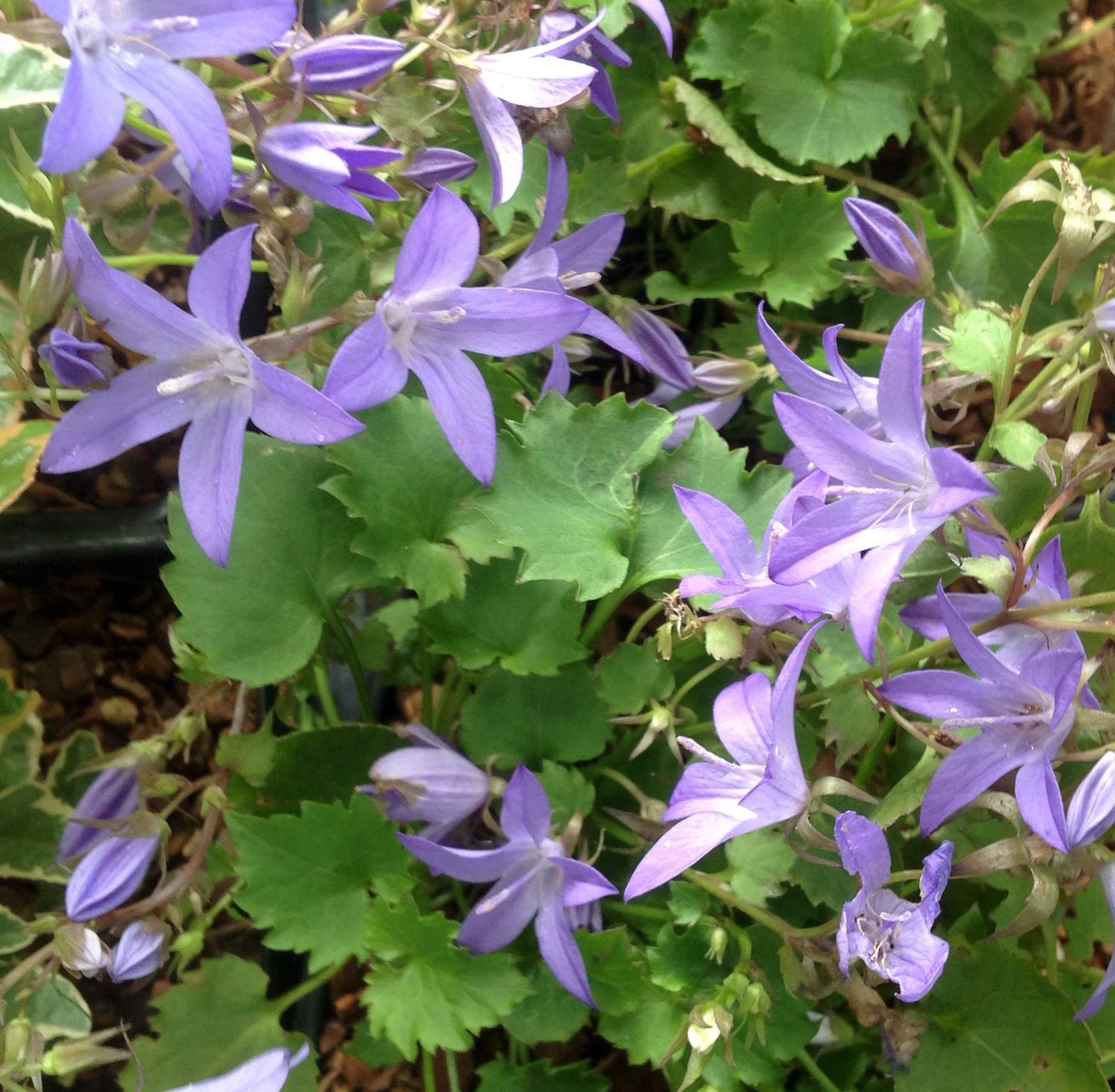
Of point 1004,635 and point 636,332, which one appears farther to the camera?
point 636,332

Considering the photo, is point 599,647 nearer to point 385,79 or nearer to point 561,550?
point 561,550

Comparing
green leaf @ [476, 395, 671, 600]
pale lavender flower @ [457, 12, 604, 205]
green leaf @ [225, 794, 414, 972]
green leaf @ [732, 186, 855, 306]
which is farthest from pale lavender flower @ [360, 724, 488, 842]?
green leaf @ [732, 186, 855, 306]

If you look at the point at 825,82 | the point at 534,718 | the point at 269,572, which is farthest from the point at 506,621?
the point at 825,82

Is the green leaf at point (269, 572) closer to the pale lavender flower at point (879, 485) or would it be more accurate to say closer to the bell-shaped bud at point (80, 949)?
the bell-shaped bud at point (80, 949)

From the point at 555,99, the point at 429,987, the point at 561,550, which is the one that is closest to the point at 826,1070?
the point at 429,987

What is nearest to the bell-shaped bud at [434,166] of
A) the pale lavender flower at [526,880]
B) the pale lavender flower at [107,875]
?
the pale lavender flower at [526,880]

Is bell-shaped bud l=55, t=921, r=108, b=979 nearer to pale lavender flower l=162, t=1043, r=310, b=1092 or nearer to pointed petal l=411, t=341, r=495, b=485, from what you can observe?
pale lavender flower l=162, t=1043, r=310, b=1092
